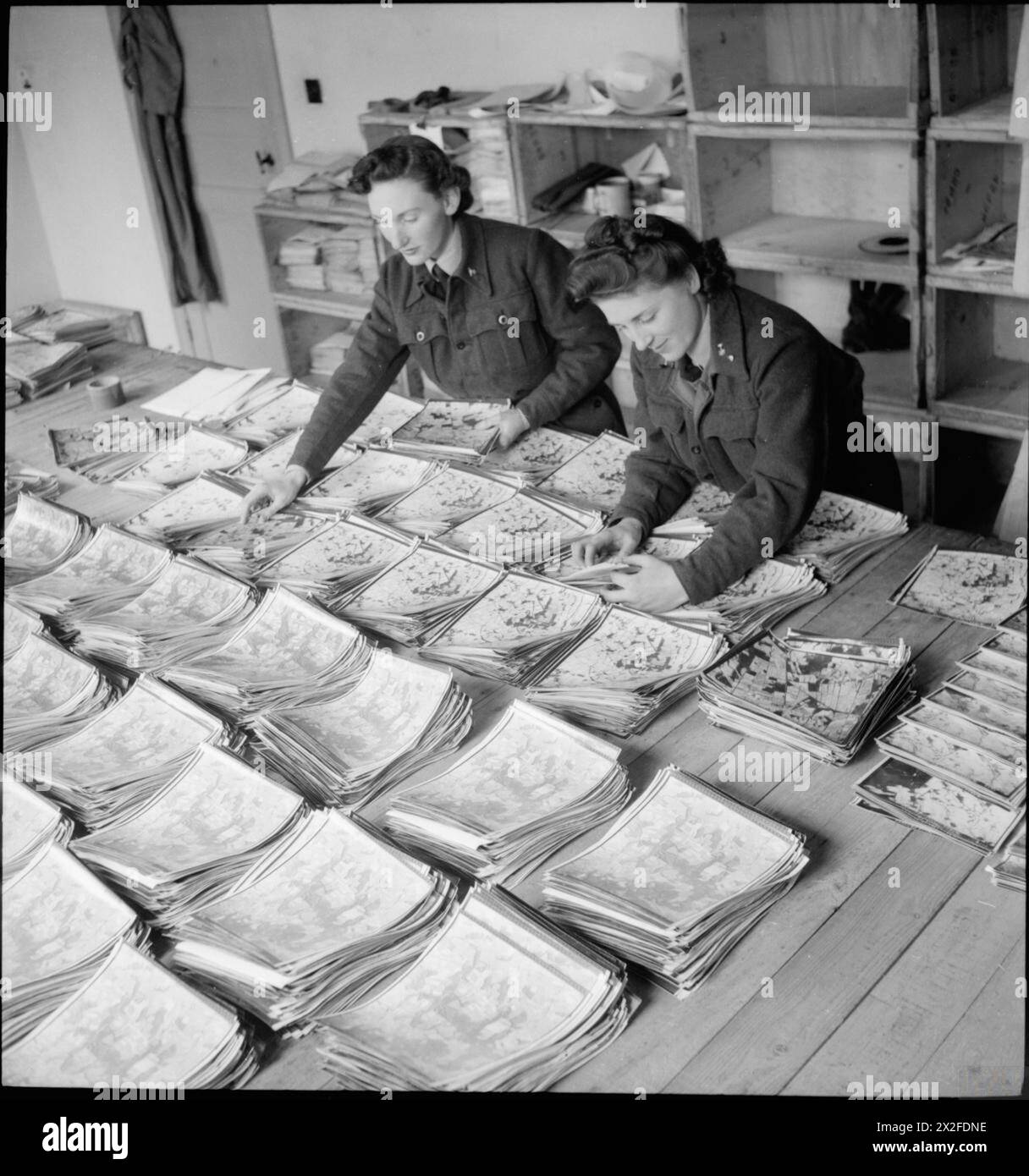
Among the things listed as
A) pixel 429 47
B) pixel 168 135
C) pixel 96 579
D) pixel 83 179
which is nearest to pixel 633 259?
pixel 96 579

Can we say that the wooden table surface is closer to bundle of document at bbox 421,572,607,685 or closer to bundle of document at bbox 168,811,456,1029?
bundle of document at bbox 168,811,456,1029

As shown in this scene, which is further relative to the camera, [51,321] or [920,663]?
[51,321]

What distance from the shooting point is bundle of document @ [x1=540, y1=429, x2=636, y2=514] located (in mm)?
2545

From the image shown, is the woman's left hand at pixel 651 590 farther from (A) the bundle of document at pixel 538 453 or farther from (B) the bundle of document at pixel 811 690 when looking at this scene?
(A) the bundle of document at pixel 538 453

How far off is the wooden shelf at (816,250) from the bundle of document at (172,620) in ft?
6.98

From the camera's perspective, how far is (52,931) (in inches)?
61.7

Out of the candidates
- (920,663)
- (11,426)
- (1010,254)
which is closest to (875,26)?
(1010,254)

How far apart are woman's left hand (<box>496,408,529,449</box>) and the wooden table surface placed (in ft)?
3.98

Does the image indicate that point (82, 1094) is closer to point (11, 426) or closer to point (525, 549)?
point (525, 549)

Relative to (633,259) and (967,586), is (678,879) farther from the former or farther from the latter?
(633,259)

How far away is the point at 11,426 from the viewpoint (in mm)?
3387

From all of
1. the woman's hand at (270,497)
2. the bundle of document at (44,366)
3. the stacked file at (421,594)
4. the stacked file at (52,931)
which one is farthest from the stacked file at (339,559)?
the bundle of document at (44,366)

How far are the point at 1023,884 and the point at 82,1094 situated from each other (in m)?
1.10

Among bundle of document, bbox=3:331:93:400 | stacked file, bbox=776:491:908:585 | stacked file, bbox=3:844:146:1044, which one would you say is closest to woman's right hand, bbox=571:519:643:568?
stacked file, bbox=776:491:908:585
